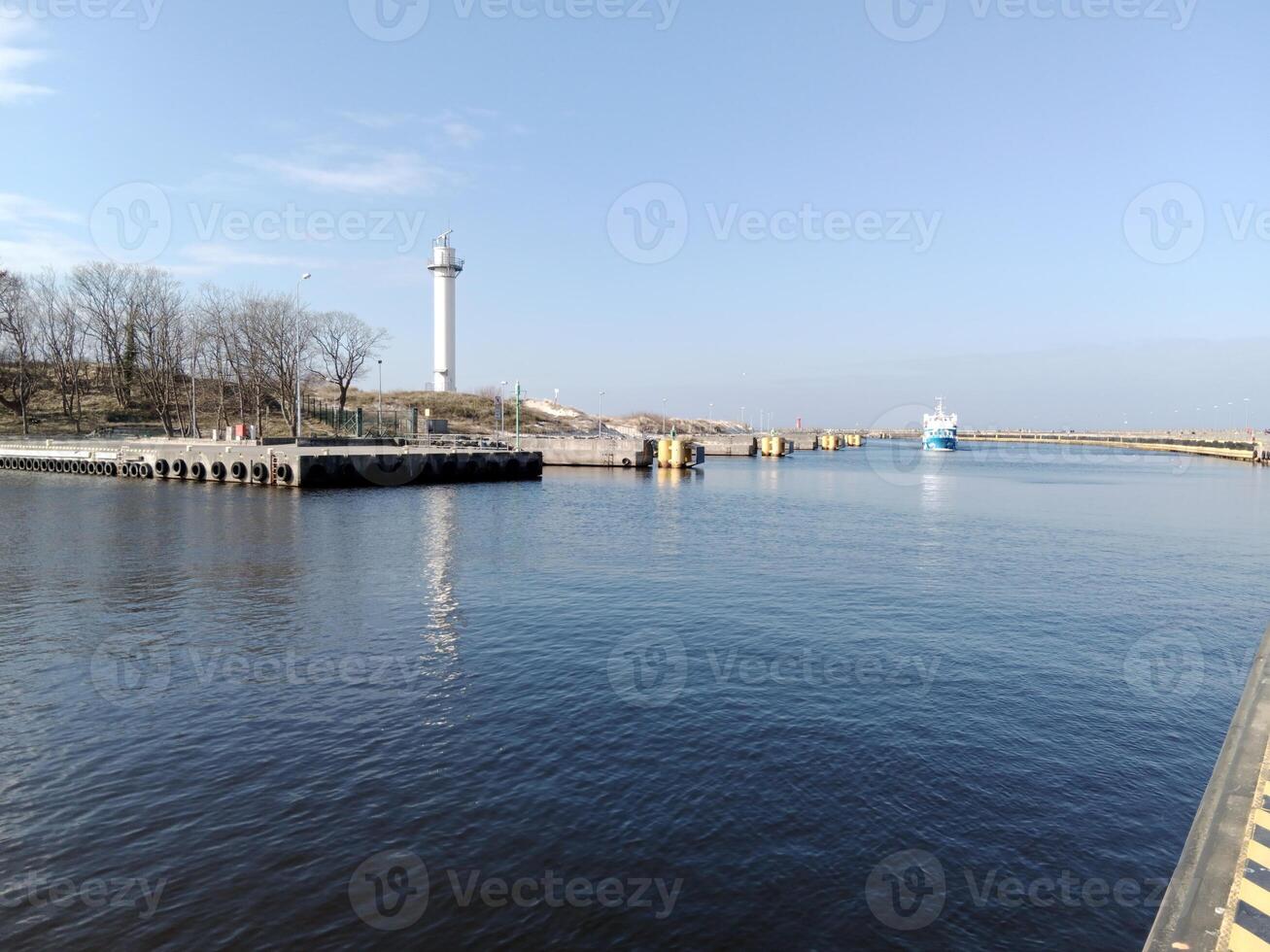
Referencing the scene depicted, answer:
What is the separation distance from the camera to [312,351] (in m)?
118

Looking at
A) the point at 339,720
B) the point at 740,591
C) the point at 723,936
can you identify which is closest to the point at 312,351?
the point at 740,591

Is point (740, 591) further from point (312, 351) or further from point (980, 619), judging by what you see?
point (312, 351)

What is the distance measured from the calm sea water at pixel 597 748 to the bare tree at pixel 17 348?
316 ft

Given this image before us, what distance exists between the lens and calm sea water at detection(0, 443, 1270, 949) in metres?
9.38

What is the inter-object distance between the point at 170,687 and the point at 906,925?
1475 centimetres

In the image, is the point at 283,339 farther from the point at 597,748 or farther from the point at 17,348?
the point at 597,748
